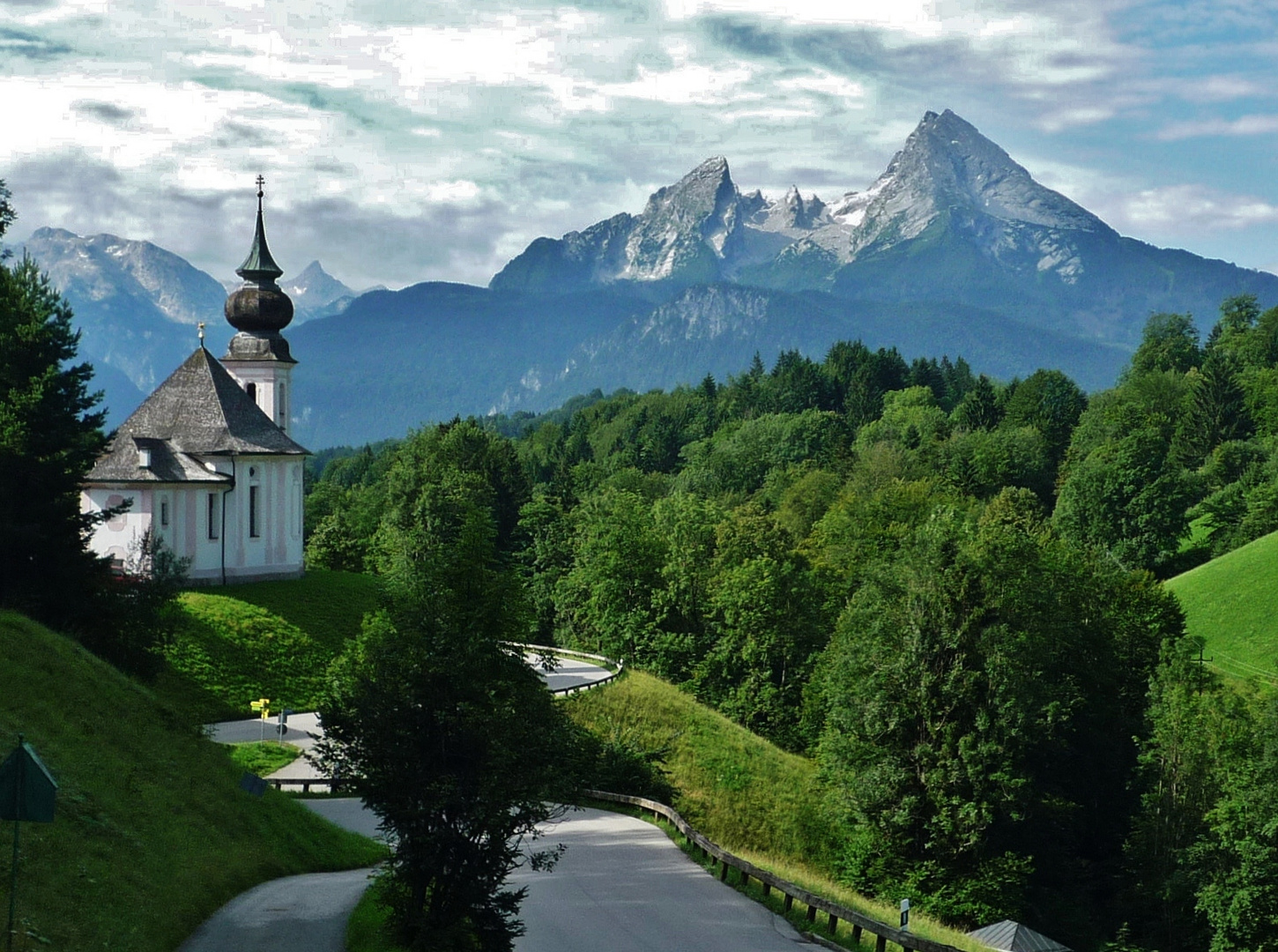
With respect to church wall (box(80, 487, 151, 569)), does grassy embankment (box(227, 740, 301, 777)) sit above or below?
below

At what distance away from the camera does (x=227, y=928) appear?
18.8 m

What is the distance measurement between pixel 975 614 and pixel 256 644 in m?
25.9

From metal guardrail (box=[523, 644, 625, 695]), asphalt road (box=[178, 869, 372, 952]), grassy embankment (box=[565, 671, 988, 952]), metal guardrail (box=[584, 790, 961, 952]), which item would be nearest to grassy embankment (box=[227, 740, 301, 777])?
metal guardrail (box=[523, 644, 625, 695])

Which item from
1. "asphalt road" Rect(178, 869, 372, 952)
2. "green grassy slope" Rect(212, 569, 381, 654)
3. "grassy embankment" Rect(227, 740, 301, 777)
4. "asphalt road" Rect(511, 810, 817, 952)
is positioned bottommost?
"grassy embankment" Rect(227, 740, 301, 777)

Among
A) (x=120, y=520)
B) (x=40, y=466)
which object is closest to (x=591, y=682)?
(x=120, y=520)

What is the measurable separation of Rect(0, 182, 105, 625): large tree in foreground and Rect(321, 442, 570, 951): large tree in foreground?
19.9m

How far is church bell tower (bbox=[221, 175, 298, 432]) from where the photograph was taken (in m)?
67.3

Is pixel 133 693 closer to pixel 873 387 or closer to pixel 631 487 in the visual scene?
pixel 631 487

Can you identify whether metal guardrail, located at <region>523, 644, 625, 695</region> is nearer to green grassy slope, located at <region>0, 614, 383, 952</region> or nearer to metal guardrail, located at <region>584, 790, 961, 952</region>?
metal guardrail, located at <region>584, 790, 961, 952</region>

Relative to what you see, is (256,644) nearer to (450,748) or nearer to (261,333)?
(261,333)

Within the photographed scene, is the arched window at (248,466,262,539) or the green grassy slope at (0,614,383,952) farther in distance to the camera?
the arched window at (248,466,262,539)

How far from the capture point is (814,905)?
21812 millimetres

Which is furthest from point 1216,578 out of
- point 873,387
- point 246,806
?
point 873,387

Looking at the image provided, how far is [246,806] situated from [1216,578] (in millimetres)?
55296
